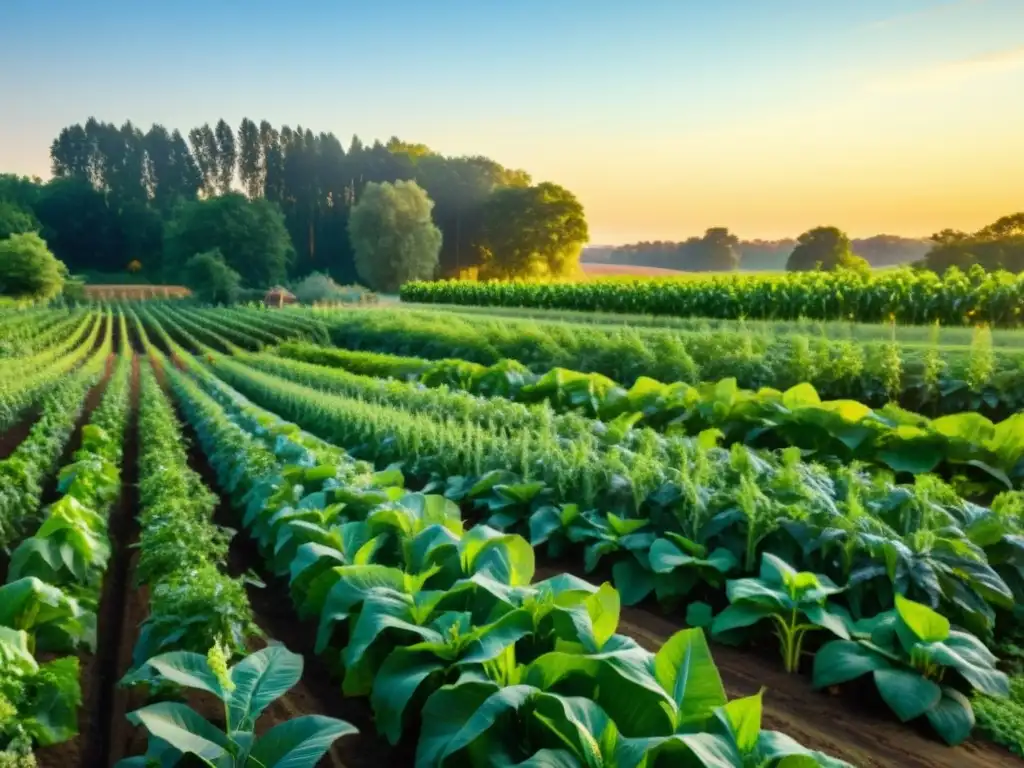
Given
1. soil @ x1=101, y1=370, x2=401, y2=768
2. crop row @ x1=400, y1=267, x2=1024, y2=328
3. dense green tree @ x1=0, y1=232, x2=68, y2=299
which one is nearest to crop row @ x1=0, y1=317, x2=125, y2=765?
soil @ x1=101, y1=370, x2=401, y2=768

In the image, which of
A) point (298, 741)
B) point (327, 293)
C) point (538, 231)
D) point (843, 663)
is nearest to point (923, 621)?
point (843, 663)

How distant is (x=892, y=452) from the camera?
253 inches

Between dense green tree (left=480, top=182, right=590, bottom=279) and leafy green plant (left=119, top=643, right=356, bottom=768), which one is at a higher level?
dense green tree (left=480, top=182, right=590, bottom=279)

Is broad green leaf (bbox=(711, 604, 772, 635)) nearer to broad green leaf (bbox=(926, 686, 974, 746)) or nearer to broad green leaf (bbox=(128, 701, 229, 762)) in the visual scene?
broad green leaf (bbox=(926, 686, 974, 746))

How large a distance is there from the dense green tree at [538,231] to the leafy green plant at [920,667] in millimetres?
71721

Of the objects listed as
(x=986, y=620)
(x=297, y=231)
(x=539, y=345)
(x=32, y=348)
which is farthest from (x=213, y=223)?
(x=986, y=620)

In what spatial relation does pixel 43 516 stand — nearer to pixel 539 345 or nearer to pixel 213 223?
pixel 539 345

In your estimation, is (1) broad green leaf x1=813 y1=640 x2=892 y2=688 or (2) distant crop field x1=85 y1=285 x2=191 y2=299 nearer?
(1) broad green leaf x1=813 y1=640 x2=892 y2=688

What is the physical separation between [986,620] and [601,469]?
240cm

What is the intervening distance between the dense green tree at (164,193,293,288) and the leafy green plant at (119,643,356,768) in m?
77.4

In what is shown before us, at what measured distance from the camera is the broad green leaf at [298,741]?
2.41 m

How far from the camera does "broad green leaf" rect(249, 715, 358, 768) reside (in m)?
2.41

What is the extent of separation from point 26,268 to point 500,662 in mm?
62763

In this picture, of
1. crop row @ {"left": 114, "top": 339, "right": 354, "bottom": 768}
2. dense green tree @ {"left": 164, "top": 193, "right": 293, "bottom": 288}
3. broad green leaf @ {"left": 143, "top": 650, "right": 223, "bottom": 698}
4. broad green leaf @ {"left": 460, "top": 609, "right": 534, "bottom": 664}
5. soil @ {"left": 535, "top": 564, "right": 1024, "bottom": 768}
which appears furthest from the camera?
dense green tree @ {"left": 164, "top": 193, "right": 293, "bottom": 288}
